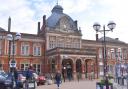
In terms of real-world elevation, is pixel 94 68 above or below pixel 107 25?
below

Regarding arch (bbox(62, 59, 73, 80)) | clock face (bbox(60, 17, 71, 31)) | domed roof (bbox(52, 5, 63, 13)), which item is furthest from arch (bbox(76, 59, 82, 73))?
domed roof (bbox(52, 5, 63, 13))

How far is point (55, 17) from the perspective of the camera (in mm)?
57219

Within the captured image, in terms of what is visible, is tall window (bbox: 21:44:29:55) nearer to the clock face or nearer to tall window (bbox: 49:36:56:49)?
tall window (bbox: 49:36:56:49)

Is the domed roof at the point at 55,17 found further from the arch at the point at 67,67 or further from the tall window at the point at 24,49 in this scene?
the arch at the point at 67,67

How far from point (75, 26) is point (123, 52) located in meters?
18.6

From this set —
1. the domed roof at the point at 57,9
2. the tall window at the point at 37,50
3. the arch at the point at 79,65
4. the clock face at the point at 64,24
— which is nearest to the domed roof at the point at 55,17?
the domed roof at the point at 57,9

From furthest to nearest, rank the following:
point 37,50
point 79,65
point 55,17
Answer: point 55,17, point 37,50, point 79,65

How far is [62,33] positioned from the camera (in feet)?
180

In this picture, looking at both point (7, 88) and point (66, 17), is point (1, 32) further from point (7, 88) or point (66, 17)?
point (7, 88)

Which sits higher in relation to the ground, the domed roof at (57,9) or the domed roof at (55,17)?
the domed roof at (57,9)

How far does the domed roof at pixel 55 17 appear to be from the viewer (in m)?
55.3

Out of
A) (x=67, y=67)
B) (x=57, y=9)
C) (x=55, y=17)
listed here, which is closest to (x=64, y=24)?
(x=55, y=17)

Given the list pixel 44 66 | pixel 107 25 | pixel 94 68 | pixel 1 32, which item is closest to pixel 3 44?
pixel 1 32

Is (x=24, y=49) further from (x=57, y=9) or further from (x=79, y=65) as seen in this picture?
(x=57, y=9)
